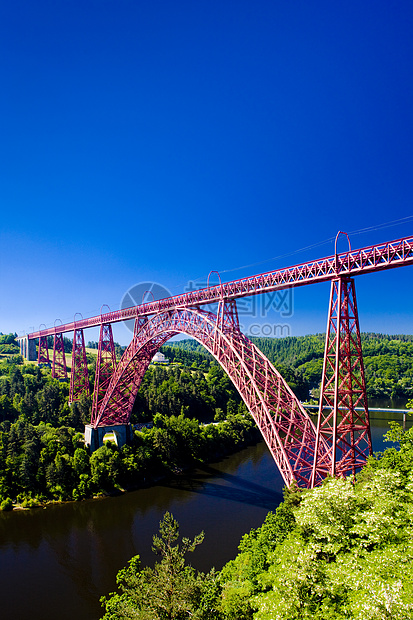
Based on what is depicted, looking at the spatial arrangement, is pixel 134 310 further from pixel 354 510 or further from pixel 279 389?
pixel 354 510

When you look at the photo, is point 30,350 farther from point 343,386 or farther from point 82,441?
point 343,386

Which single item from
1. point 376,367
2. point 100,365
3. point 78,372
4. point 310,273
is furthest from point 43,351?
point 376,367

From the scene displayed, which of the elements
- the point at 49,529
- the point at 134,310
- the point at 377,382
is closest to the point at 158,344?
the point at 134,310

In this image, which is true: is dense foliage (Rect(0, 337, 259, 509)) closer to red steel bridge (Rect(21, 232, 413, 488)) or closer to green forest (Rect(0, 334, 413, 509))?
green forest (Rect(0, 334, 413, 509))

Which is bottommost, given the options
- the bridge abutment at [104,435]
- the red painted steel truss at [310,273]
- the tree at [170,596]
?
the tree at [170,596]

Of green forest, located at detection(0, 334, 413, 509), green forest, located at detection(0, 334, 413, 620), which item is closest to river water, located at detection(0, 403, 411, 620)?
green forest, located at detection(0, 334, 413, 620)

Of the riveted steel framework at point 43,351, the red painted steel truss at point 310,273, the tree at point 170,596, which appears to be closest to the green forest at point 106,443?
the riveted steel framework at point 43,351

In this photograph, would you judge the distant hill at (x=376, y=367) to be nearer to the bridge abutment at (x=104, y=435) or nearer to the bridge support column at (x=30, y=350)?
the bridge abutment at (x=104, y=435)
